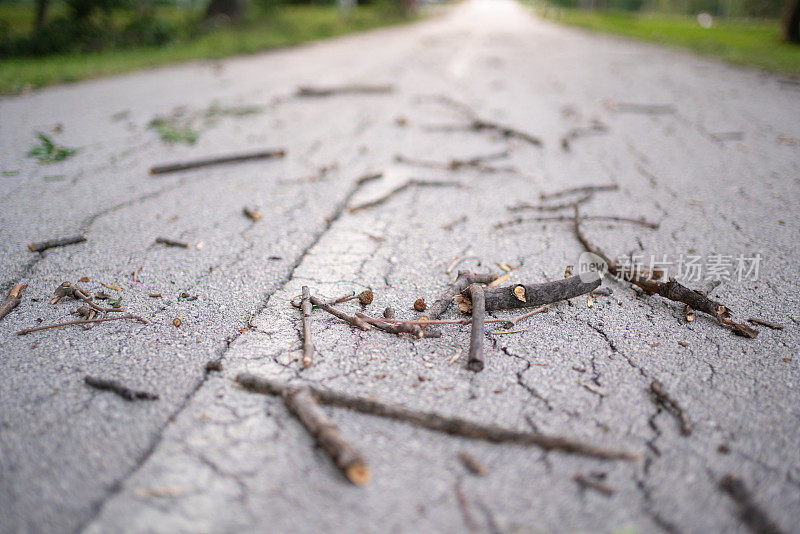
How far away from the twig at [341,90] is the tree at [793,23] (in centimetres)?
1191

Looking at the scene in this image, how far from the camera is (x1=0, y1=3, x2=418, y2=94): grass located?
6953 mm

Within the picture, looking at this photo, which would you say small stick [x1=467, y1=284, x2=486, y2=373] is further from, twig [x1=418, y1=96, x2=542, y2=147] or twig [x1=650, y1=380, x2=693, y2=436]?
twig [x1=418, y1=96, x2=542, y2=147]

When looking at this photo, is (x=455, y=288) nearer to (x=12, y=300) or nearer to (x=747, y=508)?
(x=747, y=508)

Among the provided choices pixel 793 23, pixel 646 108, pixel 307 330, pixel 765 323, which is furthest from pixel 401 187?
pixel 793 23

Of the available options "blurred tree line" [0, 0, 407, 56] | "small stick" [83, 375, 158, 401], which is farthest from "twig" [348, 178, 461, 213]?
"blurred tree line" [0, 0, 407, 56]

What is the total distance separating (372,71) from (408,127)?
13.0ft

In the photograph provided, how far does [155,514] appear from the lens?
1.27 m

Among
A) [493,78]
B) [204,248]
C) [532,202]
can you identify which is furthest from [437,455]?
[493,78]

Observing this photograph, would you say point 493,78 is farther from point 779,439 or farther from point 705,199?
point 779,439

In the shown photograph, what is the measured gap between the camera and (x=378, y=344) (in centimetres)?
198

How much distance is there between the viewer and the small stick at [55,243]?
2.63 metres

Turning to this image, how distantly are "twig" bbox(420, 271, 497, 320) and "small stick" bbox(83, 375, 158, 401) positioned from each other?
120 cm

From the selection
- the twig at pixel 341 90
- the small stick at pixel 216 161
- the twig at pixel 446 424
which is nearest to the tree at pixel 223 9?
the twig at pixel 341 90

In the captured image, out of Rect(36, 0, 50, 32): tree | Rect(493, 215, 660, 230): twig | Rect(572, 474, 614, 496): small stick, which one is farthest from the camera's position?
Rect(36, 0, 50, 32): tree
